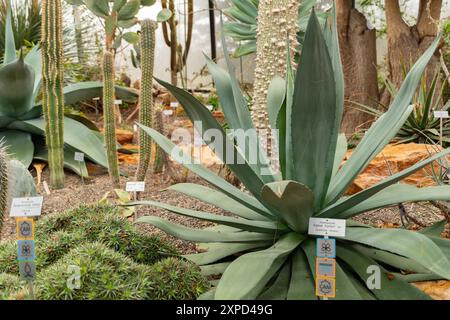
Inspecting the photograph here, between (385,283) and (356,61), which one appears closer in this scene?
(385,283)

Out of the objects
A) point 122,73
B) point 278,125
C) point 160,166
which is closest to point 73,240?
point 278,125

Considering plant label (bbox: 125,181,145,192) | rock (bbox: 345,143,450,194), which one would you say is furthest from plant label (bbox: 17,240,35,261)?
rock (bbox: 345,143,450,194)

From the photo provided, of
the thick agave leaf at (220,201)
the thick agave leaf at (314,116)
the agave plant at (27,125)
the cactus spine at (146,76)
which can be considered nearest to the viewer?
the thick agave leaf at (314,116)

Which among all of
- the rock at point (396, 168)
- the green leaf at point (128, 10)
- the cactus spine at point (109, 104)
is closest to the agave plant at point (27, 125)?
the cactus spine at point (109, 104)

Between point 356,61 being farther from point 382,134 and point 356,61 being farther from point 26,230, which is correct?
point 26,230

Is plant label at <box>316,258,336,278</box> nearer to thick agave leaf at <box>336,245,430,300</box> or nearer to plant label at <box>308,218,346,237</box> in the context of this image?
plant label at <box>308,218,346,237</box>

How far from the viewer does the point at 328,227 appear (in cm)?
154

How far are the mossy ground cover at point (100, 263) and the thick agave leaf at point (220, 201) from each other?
0.23 metres

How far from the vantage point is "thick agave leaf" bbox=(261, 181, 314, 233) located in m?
1.58

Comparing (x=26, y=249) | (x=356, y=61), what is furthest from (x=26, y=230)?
(x=356, y=61)

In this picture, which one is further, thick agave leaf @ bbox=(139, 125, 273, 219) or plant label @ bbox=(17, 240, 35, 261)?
thick agave leaf @ bbox=(139, 125, 273, 219)

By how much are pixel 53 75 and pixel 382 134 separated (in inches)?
90.6

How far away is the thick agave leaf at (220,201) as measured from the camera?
2.01 meters

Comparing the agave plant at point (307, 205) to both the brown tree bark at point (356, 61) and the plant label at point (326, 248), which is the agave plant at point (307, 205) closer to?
the plant label at point (326, 248)
